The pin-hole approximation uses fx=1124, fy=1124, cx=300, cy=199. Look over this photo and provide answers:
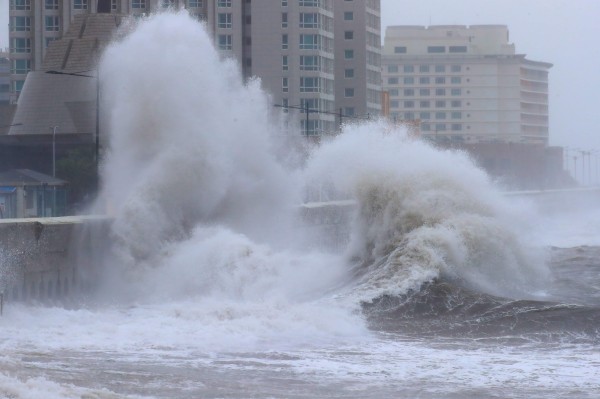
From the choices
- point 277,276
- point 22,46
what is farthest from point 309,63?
point 277,276

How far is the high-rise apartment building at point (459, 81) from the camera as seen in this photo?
126125mm

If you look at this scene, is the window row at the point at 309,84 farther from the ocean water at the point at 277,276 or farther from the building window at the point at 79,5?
the ocean water at the point at 277,276

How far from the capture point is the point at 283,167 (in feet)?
102

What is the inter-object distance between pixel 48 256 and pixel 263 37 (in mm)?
49065

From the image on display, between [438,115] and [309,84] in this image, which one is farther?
[438,115]

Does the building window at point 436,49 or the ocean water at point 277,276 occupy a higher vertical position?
the building window at point 436,49

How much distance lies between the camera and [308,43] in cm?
7094

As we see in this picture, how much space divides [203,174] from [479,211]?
6529 millimetres

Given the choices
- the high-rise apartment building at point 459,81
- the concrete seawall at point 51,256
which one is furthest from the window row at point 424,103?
the concrete seawall at point 51,256

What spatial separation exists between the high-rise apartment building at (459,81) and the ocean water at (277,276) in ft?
299

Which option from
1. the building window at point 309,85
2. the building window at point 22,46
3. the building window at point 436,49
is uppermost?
the building window at point 436,49

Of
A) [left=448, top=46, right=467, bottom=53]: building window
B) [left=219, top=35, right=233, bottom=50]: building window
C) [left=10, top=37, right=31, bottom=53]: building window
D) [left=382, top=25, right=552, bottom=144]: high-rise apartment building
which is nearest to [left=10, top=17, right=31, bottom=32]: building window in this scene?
[left=10, top=37, right=31, bottom=53]: building window

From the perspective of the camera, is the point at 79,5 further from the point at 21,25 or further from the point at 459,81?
the point at 459,81

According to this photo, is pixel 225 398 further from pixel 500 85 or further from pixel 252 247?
pixel 500 85
